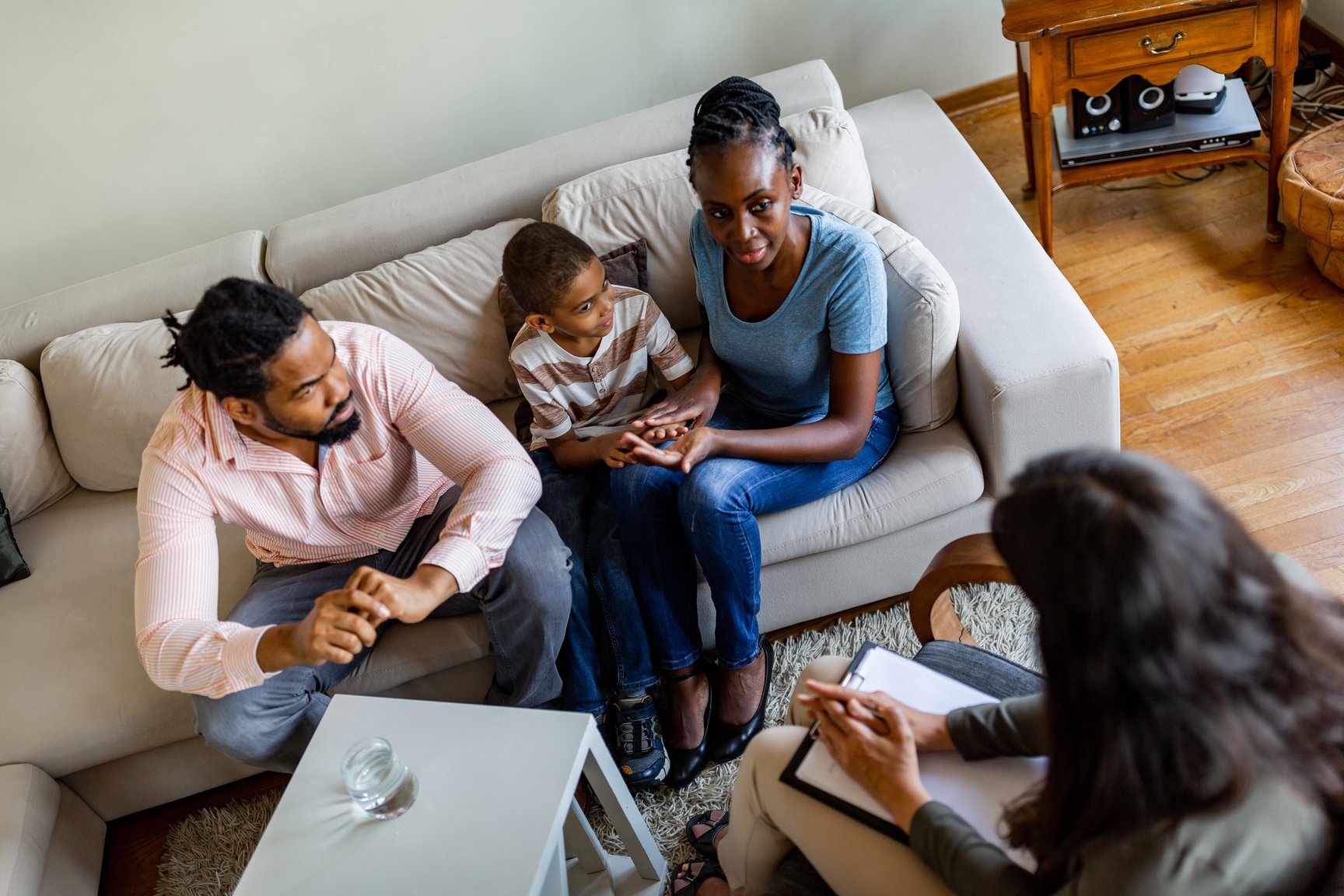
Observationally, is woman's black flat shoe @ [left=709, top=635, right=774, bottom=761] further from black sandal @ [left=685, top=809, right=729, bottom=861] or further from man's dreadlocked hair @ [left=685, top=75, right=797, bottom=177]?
man's dreadlocked hair @ [left=685, top=75, right=797, bottom=177]

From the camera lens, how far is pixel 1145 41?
87.1 inches

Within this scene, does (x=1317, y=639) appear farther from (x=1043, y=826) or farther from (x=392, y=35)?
(x=392, y=35)

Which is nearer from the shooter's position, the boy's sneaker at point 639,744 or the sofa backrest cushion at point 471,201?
the boy's sneaker at point 639,744

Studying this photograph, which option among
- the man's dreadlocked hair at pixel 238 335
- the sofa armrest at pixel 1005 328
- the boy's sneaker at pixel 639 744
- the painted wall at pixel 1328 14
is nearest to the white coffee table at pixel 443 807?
the boy's sneaker at pixel 639 744

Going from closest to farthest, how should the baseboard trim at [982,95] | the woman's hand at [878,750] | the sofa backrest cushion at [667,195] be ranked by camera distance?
the woman's hand at [878,750], the sofa backrest cushion at [667,195], the baseboard trim at [982,95]

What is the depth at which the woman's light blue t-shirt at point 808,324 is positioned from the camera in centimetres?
164

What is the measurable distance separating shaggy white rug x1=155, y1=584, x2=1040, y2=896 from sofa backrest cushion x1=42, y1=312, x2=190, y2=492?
798 millimetres

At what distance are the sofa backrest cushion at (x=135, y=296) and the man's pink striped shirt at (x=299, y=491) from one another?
0.69 m

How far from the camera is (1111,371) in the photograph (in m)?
1.68

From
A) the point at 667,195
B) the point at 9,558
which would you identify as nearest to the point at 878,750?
the point at 667,195

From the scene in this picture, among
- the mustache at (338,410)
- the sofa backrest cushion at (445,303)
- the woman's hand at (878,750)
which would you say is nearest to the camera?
the woman's hand at (878,750)

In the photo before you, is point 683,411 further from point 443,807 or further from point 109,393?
point 109,393

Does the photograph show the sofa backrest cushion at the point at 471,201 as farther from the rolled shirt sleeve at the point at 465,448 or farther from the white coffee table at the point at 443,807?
the white coffee table at the point at 443,807

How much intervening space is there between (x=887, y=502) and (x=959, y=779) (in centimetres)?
65
